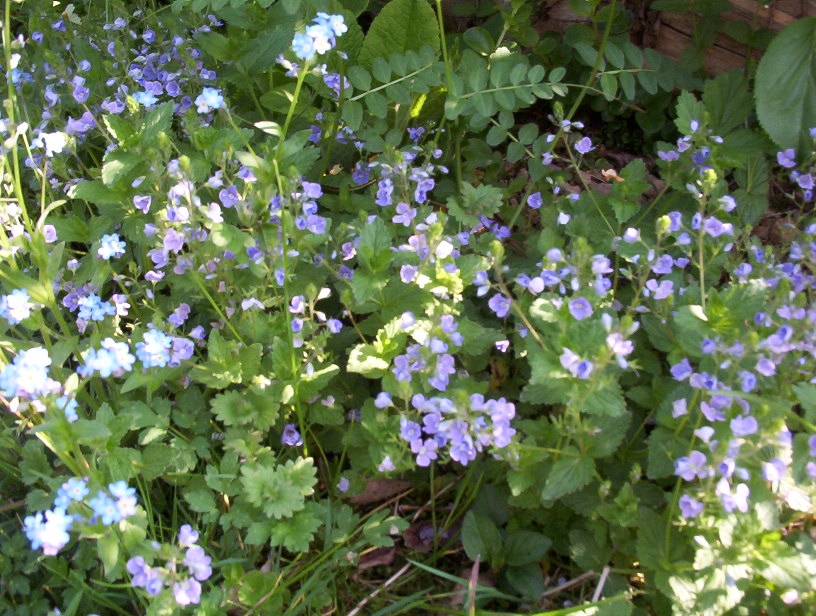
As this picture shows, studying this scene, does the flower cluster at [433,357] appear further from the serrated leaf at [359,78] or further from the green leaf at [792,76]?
the green leaf at [792,76]

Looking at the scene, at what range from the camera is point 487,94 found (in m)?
2.64

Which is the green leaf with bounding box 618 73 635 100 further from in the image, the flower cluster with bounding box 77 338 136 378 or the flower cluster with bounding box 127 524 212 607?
the flower cluster with bounding box 127 524 212 607

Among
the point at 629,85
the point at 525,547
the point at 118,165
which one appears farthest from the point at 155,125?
the point at 629,85

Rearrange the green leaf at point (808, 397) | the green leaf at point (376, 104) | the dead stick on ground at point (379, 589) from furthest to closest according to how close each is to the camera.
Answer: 1. the green leaf at point (376, 104)
2. the dead stick on ground at point (379, 589)
3. the green leaf at point (808, 397)

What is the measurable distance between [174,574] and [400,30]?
2.04 m

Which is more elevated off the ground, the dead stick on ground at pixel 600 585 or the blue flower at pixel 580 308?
the blue flower at pixel 580 308

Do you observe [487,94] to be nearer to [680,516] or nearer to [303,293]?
[303,293]

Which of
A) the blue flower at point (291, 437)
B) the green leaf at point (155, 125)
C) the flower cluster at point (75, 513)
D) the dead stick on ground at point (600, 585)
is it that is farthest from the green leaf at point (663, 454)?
the green leaf at point (155, 125)

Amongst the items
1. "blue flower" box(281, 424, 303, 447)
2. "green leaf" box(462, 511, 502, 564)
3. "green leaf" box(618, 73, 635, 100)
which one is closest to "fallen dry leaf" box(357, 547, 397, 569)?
"green leaf" box(462, 511, 502, 564)

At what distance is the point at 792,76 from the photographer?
2.82m

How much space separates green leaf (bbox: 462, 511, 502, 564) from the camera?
83.2 inches

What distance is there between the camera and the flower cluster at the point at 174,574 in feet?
5.45

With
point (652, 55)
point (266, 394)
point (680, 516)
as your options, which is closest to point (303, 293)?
point (266, 394)

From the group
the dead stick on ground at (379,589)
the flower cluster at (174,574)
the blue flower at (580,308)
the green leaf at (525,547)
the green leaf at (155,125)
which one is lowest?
the dead stick on ground at (379,589)
